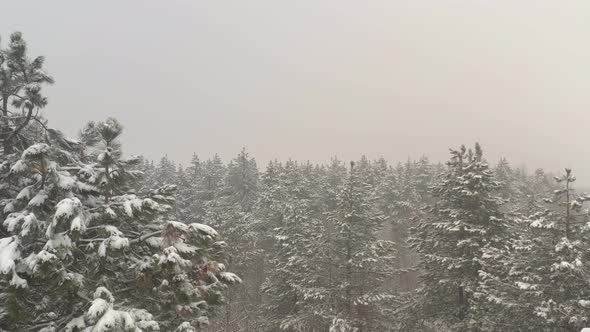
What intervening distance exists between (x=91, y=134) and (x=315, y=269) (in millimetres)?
16264

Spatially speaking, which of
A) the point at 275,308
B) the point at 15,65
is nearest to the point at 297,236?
the point at 275,308

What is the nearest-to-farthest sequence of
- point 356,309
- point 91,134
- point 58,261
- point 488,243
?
1. point 58,261
2. point 91,134
3. point 488,243
4. point 356,309

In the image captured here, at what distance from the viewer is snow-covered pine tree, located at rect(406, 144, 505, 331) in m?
17.7

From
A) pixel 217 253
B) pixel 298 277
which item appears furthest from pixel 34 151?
pixel 298 277

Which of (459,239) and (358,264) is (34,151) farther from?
(358,264)

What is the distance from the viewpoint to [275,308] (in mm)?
26844

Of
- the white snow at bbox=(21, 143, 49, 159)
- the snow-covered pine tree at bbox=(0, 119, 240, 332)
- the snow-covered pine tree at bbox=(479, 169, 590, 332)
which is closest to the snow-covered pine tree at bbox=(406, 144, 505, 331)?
the snow-covered pine tree at bbox=(479, 169, 590, 332)

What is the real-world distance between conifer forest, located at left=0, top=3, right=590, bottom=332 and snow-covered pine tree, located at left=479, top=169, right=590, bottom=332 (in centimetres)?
6

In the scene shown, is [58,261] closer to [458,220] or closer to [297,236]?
[458,220]

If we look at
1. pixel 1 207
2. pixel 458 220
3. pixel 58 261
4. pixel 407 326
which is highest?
pixel 458 220

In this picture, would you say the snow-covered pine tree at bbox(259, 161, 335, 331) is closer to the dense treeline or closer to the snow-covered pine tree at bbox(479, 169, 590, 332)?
the dense treeline

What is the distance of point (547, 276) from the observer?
14.2m

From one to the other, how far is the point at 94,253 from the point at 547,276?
46.5ft

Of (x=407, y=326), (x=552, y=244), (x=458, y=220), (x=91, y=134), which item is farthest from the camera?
(x=407, y=326)
